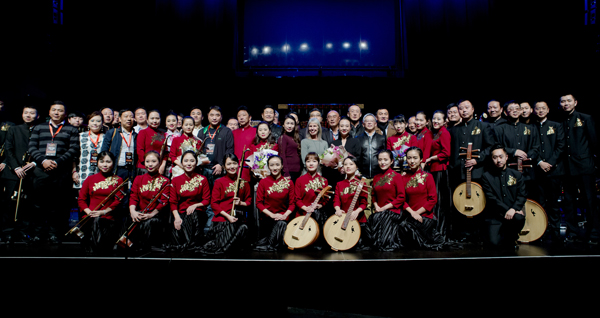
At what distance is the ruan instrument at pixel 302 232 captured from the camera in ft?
11.8

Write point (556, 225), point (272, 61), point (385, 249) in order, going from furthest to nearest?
1. point (272, 61)
2. point (556, 225)
3. point (385, 249)

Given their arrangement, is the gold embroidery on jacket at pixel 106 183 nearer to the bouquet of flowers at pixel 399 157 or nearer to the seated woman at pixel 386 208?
the seated woman at pixel 386 208

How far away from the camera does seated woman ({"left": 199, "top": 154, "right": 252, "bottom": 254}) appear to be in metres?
3.67

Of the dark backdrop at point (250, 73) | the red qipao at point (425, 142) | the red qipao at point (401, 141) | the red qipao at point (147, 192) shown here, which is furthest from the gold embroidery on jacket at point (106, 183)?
the dark backdrop at point (250, 73)

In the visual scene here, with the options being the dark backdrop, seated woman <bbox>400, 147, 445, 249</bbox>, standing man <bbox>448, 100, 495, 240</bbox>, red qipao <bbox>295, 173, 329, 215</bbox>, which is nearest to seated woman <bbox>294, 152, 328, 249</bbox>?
red qipao <bbox>295, 173, 329, 215</bbox>

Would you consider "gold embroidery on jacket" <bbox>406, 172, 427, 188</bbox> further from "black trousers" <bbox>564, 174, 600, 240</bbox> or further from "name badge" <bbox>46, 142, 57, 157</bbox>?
"name badge" <bbox>46, 142, 57, 157</bbox>

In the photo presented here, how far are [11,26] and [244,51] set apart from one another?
416cm

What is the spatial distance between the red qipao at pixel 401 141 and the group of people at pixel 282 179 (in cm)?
2

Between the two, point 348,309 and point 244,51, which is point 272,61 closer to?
point 244,51

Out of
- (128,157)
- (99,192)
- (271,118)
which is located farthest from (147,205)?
(271,118)

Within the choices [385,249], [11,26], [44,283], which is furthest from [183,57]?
[385,249]

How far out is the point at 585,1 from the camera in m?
6.04

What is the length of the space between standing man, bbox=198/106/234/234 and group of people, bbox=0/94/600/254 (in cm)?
1

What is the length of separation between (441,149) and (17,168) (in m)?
5.15
